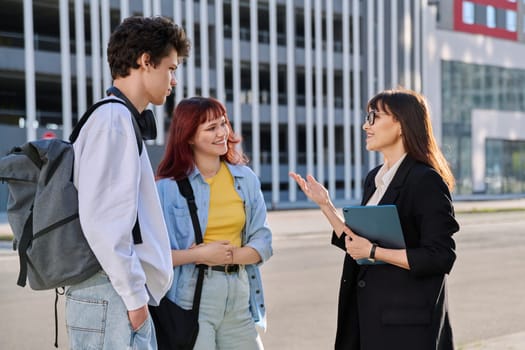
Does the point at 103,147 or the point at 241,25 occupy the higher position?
the point at 241,25

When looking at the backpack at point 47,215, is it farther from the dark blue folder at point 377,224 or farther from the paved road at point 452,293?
the paved road at point 452,293

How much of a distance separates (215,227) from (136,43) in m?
1.09

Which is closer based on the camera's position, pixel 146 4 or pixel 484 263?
pixel 484 263

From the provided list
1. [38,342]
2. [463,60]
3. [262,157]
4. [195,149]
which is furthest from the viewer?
[463,60]

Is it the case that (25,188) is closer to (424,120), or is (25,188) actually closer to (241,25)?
(424,120)

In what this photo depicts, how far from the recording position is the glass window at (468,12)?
44.5m

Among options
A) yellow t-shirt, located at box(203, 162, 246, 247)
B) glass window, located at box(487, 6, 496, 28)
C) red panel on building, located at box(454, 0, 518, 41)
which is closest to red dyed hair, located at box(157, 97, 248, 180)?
yellow t-shirt, located at box(203, 162, 246, 247)

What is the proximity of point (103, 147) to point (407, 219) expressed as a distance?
1431mm

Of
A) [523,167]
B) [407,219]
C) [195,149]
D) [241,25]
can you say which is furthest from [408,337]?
[523,167]

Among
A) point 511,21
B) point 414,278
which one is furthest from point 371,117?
point 511,21

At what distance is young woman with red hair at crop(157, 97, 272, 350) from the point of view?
2908 millimetres

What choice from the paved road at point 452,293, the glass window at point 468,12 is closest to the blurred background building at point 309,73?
the glass window at point 468,12

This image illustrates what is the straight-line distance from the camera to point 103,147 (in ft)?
6.76

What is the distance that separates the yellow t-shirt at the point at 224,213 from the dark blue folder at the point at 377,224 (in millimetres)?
563
